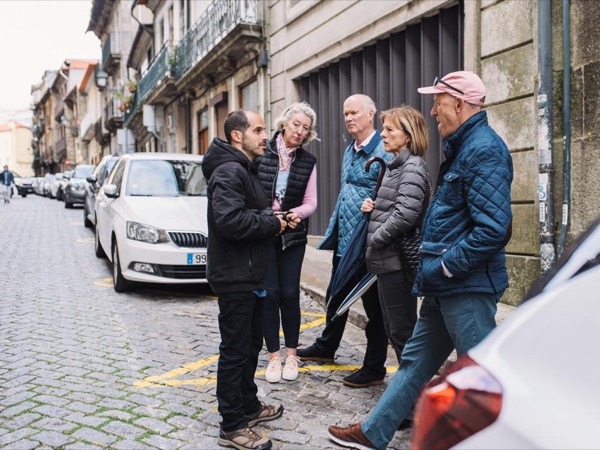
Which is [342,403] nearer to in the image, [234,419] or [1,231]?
[234,419]

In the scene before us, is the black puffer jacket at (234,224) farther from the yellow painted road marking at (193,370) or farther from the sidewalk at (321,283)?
the sidewalk at (321,283)

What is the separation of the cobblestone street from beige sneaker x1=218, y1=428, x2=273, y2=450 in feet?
0.35

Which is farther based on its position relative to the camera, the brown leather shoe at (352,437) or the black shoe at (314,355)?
the black shoe at (314,355)

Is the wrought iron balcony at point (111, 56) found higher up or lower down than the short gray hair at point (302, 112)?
higher up

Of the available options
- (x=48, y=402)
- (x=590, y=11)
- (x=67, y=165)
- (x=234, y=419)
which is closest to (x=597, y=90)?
(x=590, y=11)

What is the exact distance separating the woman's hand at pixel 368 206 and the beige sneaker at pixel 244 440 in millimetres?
1387

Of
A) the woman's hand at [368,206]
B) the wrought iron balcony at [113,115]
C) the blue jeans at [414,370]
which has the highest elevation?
the wrought iron balcony at [113,115]

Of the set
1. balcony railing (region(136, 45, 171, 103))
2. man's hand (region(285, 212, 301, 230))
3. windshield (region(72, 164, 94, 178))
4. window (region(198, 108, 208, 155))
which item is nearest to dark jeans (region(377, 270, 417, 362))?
man's hand (region(285, 212, 301, 230))

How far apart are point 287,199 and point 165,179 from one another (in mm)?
4205

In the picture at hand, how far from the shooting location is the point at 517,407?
3.74 feet

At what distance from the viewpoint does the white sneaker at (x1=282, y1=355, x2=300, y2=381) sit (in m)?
4.38

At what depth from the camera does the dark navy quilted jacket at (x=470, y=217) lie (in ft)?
8.58

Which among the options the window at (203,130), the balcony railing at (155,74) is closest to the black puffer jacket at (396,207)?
the window at (203,130)

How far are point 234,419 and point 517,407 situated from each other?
7.87 ft
